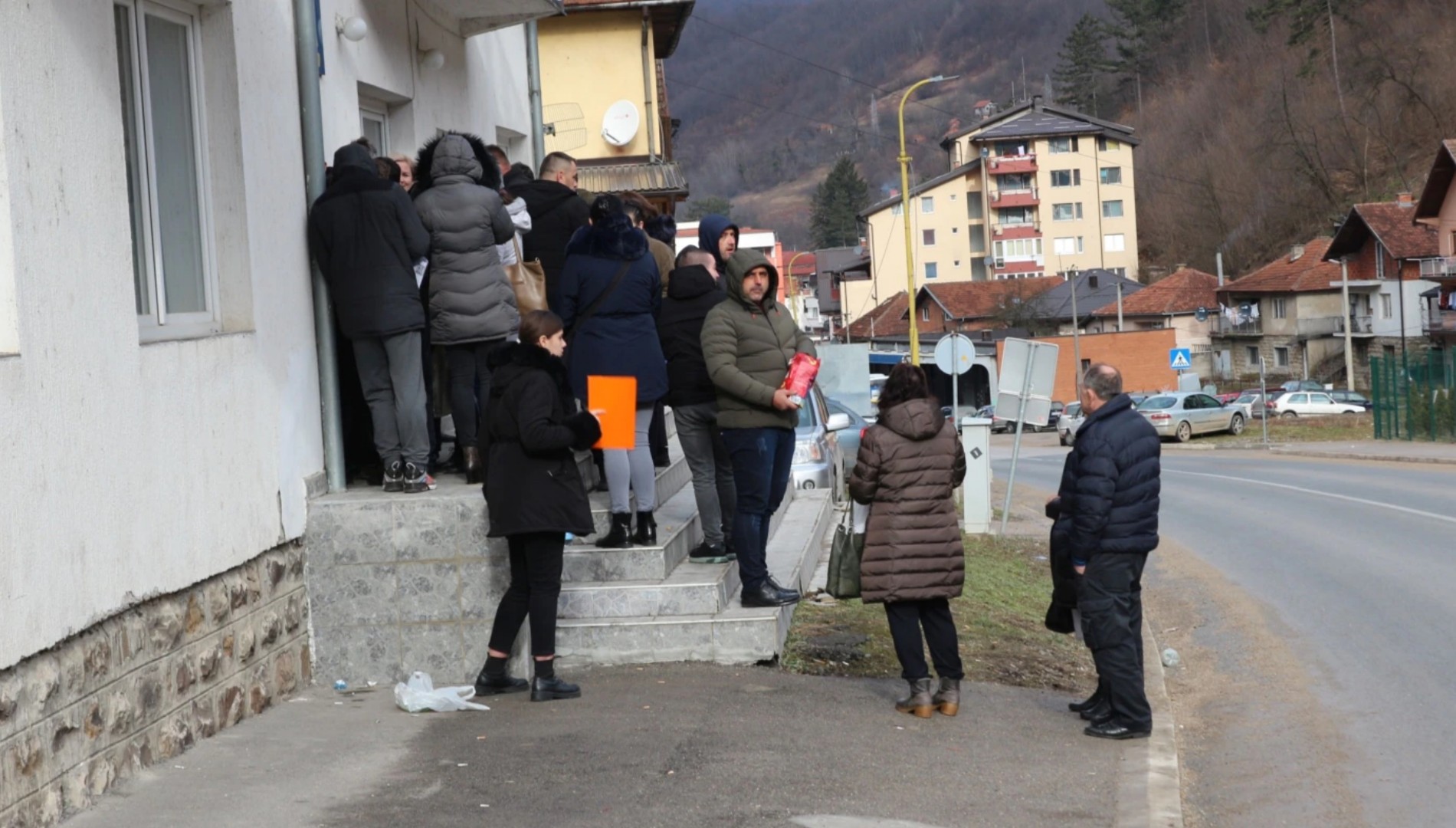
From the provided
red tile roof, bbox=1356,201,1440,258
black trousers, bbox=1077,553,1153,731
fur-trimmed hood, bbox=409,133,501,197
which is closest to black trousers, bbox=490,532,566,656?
fur-trimmed hood, bbox=409,133,501,197

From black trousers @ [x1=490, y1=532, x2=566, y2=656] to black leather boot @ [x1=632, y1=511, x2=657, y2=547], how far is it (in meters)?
1.32

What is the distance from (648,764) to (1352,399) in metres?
60.5

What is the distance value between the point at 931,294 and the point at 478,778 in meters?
86.6

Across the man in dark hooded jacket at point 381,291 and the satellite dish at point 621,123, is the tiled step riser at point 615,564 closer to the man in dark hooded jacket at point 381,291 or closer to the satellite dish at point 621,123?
the man in dark hooded jacket at point 381,291

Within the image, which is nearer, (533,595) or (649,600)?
(533,595)

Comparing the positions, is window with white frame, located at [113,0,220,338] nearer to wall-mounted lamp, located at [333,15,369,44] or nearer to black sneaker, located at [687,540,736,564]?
wall-mounted lamp, located at [333,15,369,44]

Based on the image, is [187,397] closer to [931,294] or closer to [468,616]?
[468,616]

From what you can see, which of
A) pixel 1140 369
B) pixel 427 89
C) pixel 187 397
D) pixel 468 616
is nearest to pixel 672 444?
pixel 427 89

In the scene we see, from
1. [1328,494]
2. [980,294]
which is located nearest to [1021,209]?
[980,294]

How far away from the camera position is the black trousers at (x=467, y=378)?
9.02 metres

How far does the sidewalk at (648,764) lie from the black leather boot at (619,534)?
781 mm

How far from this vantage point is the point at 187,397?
22.3 feet

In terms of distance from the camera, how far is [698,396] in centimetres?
899

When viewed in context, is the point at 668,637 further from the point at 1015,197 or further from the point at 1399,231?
the point at 1015,197
